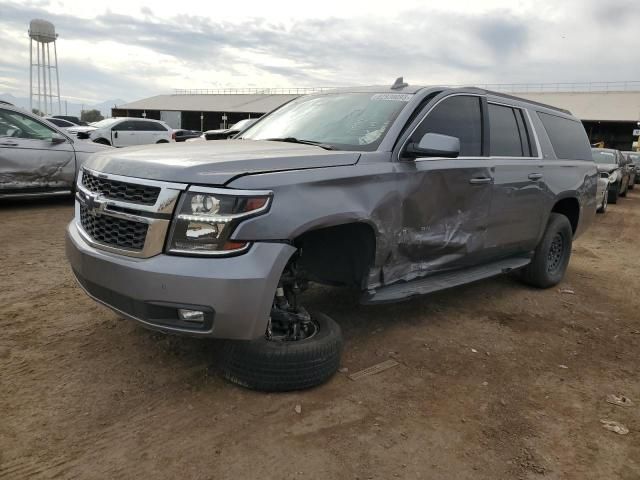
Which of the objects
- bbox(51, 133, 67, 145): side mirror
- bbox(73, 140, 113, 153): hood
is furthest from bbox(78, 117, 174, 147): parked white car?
bbox(51, 133, 67, 145): side mirror

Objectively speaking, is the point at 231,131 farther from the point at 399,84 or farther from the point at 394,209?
the point at 394,209

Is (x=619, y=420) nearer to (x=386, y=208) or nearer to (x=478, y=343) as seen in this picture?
(x=478, y=343)

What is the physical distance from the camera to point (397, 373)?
3.52 meters

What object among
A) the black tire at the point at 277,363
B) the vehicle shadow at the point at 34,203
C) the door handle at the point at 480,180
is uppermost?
the door handle at the point at 480,180

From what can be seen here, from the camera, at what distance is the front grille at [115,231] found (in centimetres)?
280

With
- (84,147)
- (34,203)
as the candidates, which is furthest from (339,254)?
(34,203)

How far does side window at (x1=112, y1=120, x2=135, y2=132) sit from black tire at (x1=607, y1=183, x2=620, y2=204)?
15942 mm

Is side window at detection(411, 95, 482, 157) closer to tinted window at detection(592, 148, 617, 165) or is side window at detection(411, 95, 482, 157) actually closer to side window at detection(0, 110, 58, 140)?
side window at detection(0, 110, 58, 140)

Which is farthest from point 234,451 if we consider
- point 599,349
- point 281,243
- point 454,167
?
point 599,349

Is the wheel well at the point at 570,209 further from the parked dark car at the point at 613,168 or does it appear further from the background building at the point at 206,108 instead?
the background building at the point at 206,108

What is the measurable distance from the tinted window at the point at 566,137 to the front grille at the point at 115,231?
4.30 m

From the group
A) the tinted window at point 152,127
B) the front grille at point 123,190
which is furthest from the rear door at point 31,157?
the tinted window at point 152,127

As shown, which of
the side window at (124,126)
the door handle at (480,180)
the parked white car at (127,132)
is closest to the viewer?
the door handle at (480,180)

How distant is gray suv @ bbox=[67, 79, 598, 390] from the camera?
271cm
